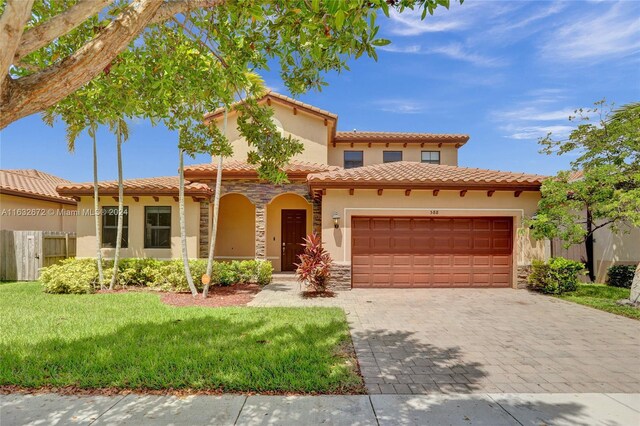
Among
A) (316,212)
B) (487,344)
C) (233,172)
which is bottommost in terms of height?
(487,344)

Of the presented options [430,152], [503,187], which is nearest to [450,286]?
[503,187]

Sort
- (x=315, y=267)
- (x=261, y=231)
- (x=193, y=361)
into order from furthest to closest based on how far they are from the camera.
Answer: (x=261, y=231) → (x=315, y=267) → (x=193, y=361)

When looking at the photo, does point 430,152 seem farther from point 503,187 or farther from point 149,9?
point 149,9

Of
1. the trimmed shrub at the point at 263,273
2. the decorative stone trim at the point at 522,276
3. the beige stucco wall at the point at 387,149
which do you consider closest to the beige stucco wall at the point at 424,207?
the decorative stone trim at the point at 522,276

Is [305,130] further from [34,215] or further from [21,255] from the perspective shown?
[34,215]

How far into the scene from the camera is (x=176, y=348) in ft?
17.8

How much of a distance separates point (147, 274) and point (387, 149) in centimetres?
1362

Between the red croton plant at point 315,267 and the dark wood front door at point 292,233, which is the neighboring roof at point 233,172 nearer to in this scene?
the dark wood front door at point 292,233

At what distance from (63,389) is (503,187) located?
1251cm

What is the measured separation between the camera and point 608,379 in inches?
183

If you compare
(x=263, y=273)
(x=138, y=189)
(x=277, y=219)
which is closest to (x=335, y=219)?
(x=263, y=273)

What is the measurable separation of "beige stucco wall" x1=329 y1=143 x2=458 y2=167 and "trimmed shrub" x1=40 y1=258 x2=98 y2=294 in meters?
12.4

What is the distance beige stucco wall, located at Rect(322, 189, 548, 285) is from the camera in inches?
455

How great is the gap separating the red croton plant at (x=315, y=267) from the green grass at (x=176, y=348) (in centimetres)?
204
